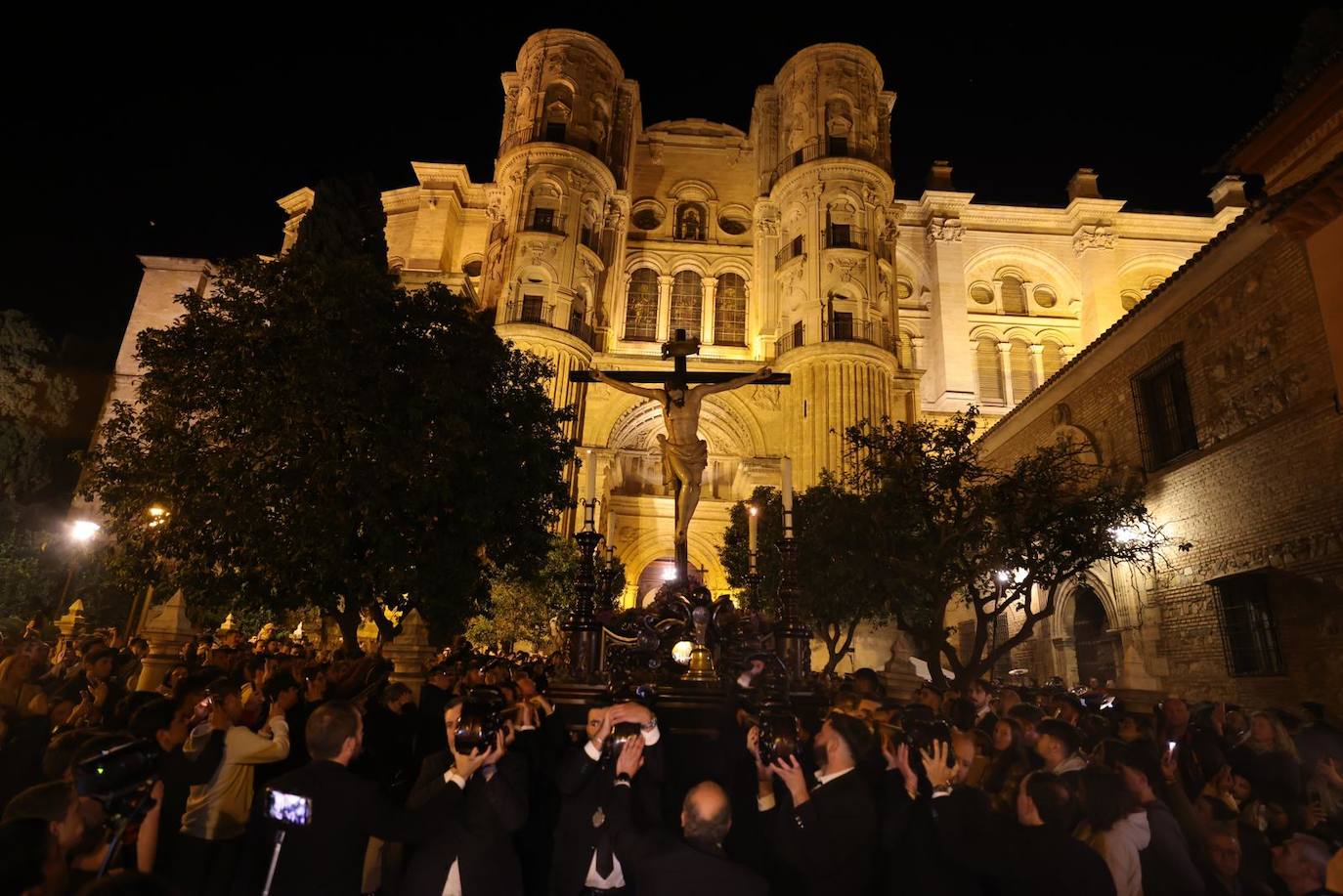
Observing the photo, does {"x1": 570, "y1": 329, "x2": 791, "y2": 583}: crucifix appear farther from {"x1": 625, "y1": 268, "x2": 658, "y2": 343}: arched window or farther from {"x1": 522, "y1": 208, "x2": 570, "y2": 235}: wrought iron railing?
{"x1": 625, "y1": 268, "x2": 658, "y2": 343}: arched window

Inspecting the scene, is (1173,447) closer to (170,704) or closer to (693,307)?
(170,704)

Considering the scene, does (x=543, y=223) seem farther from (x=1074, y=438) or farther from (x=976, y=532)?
(x=976, y=532)

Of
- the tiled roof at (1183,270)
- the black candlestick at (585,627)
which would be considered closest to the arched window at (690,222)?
the tiled roof at (1183,270)

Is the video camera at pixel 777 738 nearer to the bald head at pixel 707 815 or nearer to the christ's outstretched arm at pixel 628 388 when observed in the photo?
the bald head at pixel 707 815

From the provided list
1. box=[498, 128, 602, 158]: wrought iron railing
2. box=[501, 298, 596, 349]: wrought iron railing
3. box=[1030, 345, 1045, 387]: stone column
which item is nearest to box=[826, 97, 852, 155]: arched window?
box=[498, 128, 602, 158]: wrought iron railing

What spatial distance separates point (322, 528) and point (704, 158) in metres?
34.8

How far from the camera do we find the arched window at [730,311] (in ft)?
117

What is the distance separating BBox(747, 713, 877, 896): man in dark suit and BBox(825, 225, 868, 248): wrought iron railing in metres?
30.7

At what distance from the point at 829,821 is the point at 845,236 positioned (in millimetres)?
31887

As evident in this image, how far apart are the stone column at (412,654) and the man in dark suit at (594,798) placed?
4.47 metres

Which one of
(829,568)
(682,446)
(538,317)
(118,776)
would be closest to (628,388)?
(682,446)

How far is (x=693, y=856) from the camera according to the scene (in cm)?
294

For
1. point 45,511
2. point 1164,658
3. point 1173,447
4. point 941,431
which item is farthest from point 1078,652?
point 45,511

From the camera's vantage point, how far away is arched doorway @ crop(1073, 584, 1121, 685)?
1683 cm
